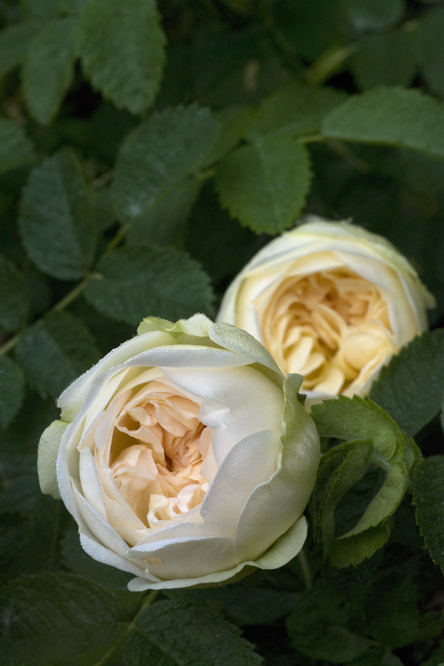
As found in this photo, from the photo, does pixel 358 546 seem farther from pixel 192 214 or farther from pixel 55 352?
pixel 192 214

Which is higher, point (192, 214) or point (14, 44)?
point (14, 44)

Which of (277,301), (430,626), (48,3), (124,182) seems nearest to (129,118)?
(48,3)

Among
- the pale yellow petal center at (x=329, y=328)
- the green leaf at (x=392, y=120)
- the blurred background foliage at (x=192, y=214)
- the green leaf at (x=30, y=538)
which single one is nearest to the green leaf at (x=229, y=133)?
the blurred background foliage at (x=192, y=214)

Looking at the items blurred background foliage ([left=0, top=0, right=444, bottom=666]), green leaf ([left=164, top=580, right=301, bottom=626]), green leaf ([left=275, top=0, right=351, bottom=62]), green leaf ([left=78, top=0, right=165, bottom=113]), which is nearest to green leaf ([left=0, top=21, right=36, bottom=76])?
blurred background foliage ([left=0, top=0, right=444, bottom=666])

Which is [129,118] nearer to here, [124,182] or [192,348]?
[124,182]

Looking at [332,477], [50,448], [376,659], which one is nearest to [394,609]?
[376,659]

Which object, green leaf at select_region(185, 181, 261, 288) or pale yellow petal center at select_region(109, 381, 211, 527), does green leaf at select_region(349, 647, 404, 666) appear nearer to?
pale yellow petal center at select_region(109, 381, 211, 527)
